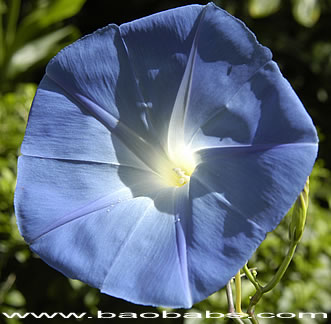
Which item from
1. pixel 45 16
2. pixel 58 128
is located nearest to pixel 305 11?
pixel 45 16

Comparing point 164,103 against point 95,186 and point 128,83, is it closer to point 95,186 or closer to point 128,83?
point 128,83

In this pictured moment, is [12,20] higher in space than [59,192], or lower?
higher

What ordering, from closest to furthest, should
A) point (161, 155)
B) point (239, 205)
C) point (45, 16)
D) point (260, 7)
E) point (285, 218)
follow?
point (239, 205) < point (161, 155) < point (285, 218) < point (260, 7) < point (45, 16)

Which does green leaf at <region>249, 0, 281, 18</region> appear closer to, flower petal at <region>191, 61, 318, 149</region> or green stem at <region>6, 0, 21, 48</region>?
green stem at <region>6, 0, 21, 48</region>

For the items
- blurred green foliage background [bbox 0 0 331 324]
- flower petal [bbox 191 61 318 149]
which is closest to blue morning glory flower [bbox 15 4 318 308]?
flower petal [bbox 191 61 318 149]

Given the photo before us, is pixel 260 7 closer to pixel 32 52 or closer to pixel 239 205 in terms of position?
pixel 32 52
